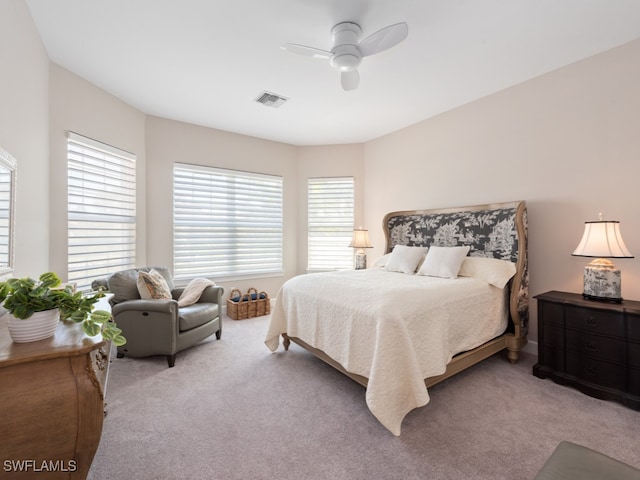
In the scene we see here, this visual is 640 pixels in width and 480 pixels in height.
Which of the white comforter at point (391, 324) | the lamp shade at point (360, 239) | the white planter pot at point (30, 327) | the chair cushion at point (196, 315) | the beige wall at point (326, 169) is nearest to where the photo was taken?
the white planter pot at point (30, 327)

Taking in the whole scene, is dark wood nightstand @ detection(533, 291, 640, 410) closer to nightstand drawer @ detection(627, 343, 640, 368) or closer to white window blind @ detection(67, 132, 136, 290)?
nightstand drawer @ detection(627, 343, 640, 368)

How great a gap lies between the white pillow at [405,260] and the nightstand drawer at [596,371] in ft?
5.04

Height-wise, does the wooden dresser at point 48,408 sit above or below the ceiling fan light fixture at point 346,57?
below

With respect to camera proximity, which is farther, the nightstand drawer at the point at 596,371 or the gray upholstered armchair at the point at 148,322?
the gray upholstered armchair at the point at 148,322

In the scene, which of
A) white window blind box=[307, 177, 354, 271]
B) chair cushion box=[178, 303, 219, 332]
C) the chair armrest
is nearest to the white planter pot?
chair cushion box=[178, 303, 219, 332]

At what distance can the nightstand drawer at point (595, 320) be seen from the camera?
6.95 feet

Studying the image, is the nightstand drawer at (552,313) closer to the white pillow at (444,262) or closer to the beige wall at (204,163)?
the white pillow at (444,262)

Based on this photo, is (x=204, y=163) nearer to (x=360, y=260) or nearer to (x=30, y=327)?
(x=360, y=260)

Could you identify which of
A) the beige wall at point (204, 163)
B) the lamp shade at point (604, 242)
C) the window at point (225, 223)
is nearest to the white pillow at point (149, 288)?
the beige wall at point (204, 163)

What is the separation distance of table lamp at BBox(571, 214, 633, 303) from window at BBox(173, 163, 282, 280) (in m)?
3.97

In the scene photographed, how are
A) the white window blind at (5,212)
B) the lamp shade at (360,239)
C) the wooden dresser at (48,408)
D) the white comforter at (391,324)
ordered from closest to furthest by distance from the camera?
1. the wooden dresser at (48,408)
2. the white window blind at (5,212)
3. the white comforter at (391,324)
4. the lamp shade at (360,239)

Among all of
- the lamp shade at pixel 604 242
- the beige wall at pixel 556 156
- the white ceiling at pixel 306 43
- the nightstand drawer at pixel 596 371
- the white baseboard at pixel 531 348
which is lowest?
the white baseboard at pixel 531 348

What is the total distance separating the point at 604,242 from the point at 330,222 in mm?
3525

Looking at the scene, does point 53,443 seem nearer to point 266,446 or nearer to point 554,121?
point 266,446
